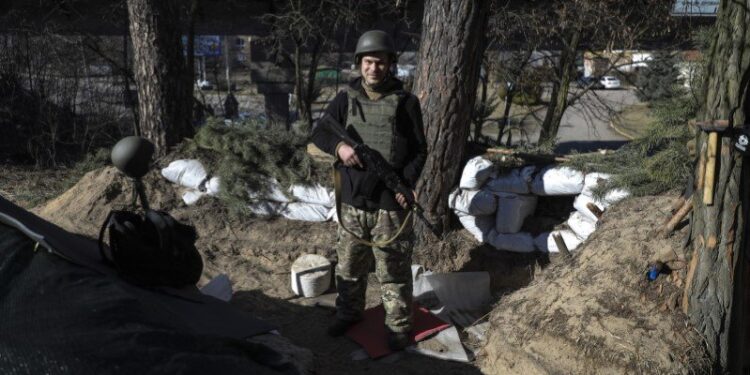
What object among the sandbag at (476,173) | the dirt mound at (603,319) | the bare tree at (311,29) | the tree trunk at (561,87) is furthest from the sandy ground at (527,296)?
the tree trunk at (561,87)

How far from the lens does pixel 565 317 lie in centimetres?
349

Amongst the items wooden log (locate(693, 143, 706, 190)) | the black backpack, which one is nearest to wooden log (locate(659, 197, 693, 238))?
wooden log (locate(693, 143, 706, 190))

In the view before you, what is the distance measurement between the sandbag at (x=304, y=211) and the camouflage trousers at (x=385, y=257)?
154 centimetres

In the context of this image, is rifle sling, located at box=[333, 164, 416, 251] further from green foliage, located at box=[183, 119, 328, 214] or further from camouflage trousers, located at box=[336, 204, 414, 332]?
green foliage, located at box=[183, 119, 328, 214]

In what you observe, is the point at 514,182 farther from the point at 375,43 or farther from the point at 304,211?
the point at 375,43

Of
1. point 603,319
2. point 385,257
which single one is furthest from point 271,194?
point 603,319

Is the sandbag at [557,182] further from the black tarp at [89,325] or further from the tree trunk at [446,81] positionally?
the black tarp at [89,325]

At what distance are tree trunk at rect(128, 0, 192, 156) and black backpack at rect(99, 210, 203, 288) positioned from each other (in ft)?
10.6

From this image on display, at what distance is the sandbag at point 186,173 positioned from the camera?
5.68 m

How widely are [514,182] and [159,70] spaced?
11.0ft

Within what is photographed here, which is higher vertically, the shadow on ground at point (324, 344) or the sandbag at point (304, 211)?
the sandbag at point (304, 211)

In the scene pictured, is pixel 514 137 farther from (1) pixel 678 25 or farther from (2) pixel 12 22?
(2) pixel 12 22

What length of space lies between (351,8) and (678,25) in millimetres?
3724

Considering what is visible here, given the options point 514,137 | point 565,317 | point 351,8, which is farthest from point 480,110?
point 514,137
